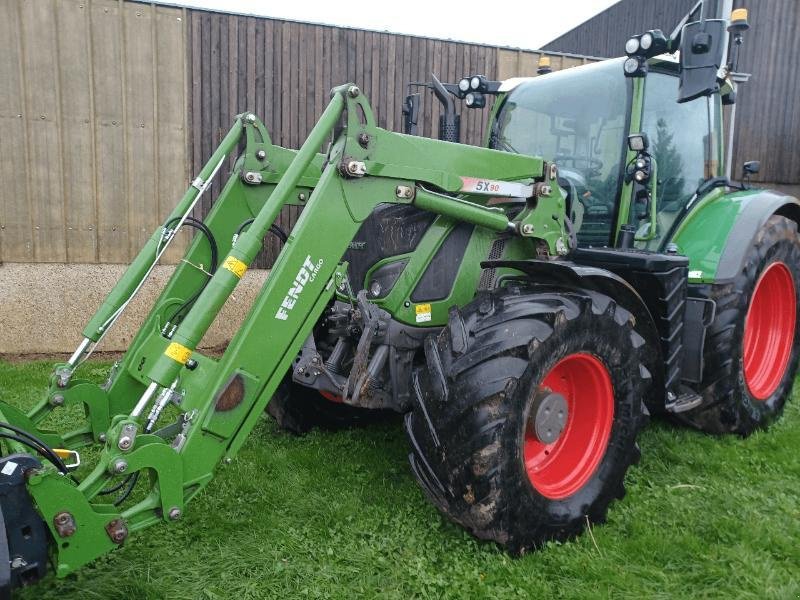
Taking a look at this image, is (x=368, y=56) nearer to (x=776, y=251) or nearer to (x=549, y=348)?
(x=776, y=251)

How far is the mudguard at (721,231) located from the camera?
377 cm

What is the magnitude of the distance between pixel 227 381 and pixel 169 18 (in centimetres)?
503

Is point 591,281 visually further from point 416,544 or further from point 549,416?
point 416,544

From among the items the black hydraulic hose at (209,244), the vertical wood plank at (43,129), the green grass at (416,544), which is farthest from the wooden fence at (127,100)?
the green grass at (416,544)

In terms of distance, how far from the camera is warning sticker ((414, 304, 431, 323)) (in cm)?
316

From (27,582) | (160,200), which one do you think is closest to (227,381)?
(27,582)

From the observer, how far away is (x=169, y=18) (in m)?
6.21

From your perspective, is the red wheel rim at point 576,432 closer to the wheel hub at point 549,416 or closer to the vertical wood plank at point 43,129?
the wheel hub at point 549,416

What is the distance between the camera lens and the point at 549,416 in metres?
3.02

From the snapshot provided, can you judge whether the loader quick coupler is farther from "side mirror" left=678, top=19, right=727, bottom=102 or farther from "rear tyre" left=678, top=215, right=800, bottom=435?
"rear tyre" left=678, top=215, right=800, bottom=435

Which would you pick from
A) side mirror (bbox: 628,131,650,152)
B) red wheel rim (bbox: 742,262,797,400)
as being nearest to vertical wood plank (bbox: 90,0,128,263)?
side mirror (bbox: 628,131,650,152)

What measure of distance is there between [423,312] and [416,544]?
1045mm

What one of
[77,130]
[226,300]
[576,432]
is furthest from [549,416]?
[77,130]

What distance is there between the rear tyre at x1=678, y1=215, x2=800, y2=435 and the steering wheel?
956 mm
